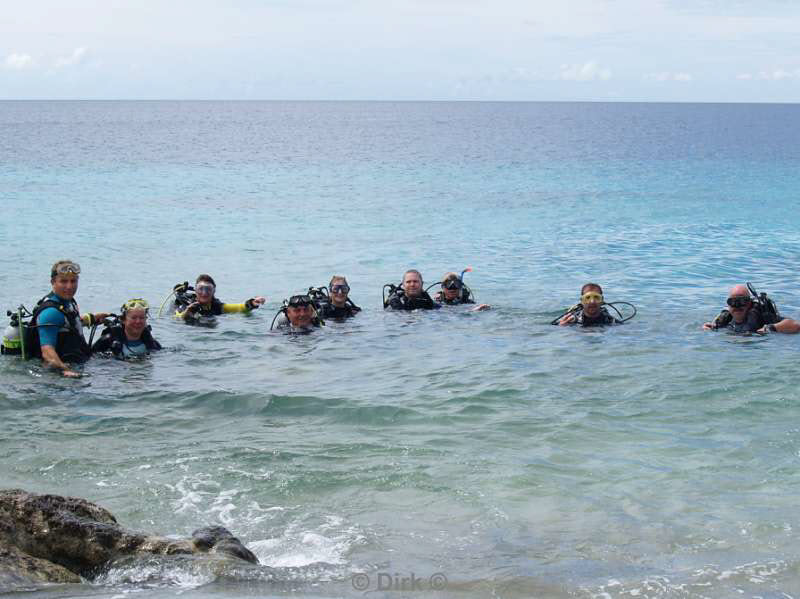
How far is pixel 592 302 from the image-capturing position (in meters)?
13.2

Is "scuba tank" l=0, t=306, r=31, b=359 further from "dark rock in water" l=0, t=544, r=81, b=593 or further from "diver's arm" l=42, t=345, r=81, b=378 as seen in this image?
"dark rock in water" l=0, t=544, r=81, b=593

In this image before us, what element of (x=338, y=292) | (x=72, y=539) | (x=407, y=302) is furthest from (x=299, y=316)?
(x=72, y=539)

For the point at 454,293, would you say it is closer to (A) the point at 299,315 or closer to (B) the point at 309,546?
(A) the point at 299,315

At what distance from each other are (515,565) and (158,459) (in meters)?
3.67

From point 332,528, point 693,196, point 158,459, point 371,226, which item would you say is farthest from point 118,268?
point 693,196

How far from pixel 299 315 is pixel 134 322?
269cm

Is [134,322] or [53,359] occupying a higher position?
[134,322]

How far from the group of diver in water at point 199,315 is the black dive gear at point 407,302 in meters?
0.02

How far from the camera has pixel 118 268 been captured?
20.8 meters

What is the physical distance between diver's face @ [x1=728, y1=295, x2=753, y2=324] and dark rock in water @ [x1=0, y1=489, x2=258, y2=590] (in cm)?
915

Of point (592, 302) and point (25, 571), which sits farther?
point (592, 302)

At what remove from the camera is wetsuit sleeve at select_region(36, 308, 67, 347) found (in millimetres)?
10352

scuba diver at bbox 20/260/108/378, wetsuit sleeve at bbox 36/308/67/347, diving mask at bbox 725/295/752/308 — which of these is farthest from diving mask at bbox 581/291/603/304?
wetsuit sleeve at bbox 36/308/67/347

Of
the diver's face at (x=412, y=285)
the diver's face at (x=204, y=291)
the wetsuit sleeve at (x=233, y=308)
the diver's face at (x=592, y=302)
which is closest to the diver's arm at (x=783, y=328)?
the diver's face at (x=592, y=302)
